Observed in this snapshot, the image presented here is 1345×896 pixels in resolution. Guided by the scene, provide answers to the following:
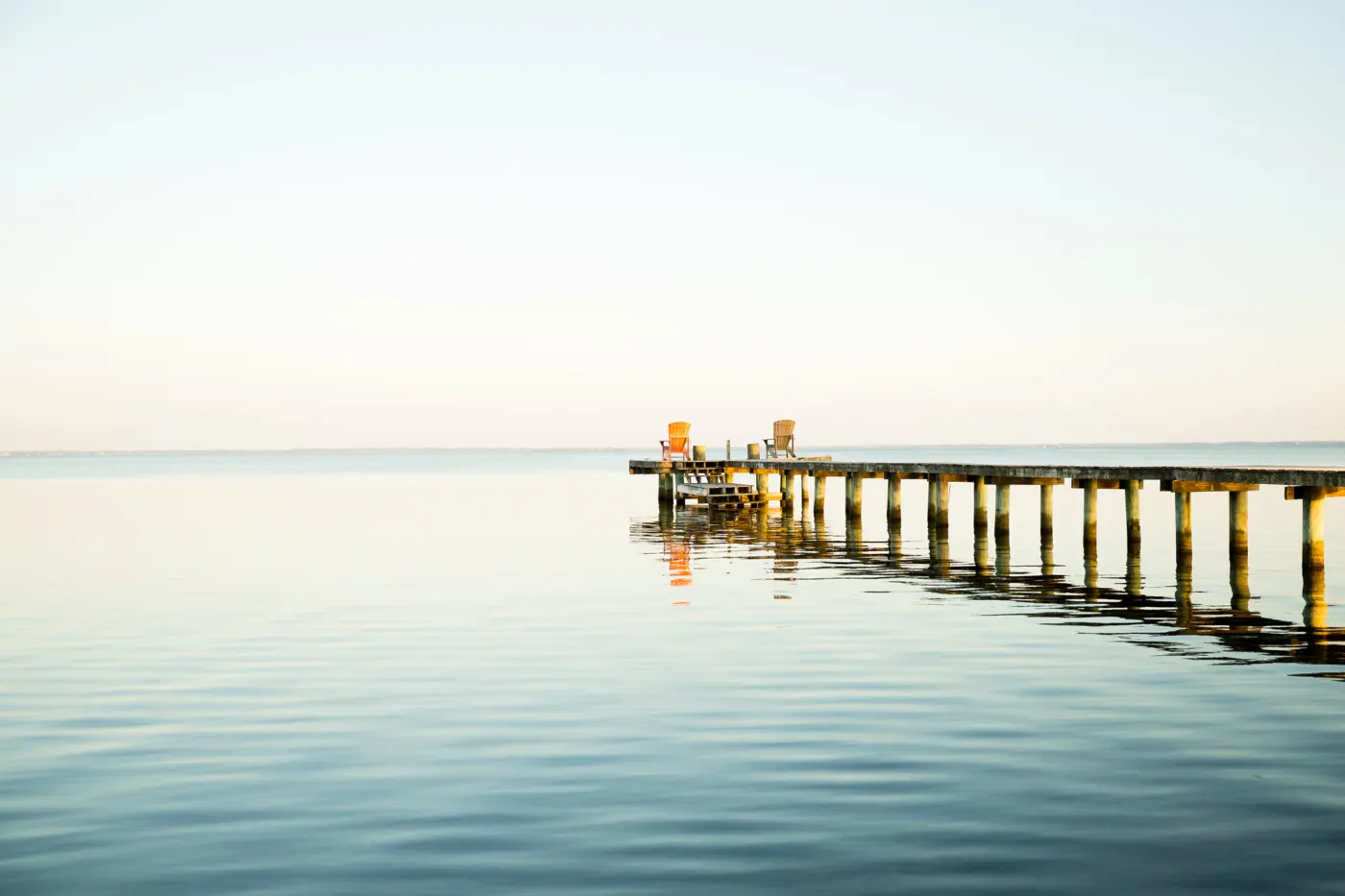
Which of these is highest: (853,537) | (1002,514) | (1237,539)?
(1002,514)

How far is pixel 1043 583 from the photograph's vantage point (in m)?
26.0

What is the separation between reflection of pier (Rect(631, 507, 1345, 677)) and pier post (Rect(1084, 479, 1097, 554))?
385mm

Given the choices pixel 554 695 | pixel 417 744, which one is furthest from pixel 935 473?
pixel 417 744

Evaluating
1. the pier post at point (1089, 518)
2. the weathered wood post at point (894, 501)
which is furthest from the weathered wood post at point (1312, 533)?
the weathered wood post at point (894, 501)

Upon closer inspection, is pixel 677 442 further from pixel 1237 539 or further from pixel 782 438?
pixel 1237 539

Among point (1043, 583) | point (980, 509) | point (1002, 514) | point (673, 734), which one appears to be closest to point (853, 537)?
point (980, 509)

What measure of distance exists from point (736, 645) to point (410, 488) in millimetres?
71829

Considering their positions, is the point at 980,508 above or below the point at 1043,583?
above

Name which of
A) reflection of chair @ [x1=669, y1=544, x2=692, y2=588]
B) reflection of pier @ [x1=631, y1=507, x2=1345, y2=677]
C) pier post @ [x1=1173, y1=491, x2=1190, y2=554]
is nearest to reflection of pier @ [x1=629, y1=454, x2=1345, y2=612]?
pier post @ [x1=1173, y1=491, x2=1190, y2=554]

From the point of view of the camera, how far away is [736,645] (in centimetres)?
1770

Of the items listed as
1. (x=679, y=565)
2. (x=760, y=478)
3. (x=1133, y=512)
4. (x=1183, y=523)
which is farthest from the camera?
(x=760, y=478)

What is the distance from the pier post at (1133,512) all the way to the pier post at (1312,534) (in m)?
5.12

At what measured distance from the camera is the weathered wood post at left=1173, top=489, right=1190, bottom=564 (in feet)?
92.8

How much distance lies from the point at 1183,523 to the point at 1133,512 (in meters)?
1.97
